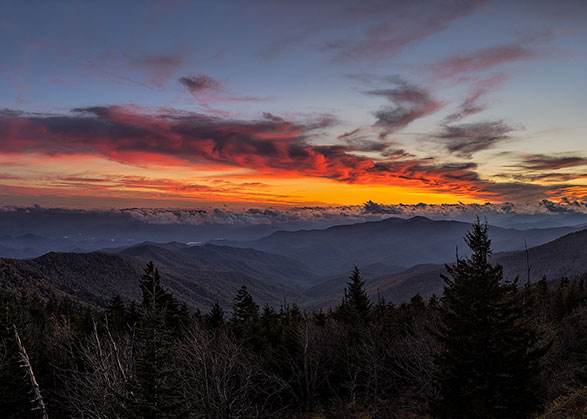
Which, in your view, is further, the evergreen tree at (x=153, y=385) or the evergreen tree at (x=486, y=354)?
the evergreen tree at (x=486, y=354)

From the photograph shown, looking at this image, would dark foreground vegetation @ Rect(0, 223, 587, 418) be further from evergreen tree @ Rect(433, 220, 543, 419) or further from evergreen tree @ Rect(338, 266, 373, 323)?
evergreen tree @ Rect(338, 266, 373, 323)

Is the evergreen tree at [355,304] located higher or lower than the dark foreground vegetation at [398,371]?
lower

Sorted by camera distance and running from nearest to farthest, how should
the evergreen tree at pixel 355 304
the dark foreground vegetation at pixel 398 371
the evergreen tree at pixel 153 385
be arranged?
the evergreen tree at pixel 153 385 → the dark foreground vegetation at pixel 398 371 → the evergreen tree at pixel 355 304

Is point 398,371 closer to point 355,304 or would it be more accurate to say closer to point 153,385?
point 355,304

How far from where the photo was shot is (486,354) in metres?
13.9

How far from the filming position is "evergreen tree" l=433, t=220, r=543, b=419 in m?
13.5

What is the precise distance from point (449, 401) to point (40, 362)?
3685 cm

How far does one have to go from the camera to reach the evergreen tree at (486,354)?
13.5 m

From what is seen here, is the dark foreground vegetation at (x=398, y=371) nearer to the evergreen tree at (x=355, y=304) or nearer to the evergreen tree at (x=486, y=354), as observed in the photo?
the evergreen tree at (x=486, y=354)

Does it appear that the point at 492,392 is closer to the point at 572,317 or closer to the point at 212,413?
the point at 212,413

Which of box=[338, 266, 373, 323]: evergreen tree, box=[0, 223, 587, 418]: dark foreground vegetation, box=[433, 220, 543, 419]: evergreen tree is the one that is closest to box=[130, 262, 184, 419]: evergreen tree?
box=[0, 223, 587, 418]: dark foreground vegetation

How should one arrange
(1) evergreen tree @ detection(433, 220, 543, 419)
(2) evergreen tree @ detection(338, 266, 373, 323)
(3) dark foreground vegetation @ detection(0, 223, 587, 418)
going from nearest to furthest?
(3) dark foreground vegetation @ detection(0, 223, 587, 418)
(1) evergreen tree @ detection(433, 220, 543, 419)
(2) evergreen tree @ detection(338, 266, 373, 323)

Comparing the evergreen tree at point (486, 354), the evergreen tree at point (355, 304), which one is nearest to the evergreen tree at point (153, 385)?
the evergreen tree at point (486, 354)

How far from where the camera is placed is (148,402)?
1104 centimetres
